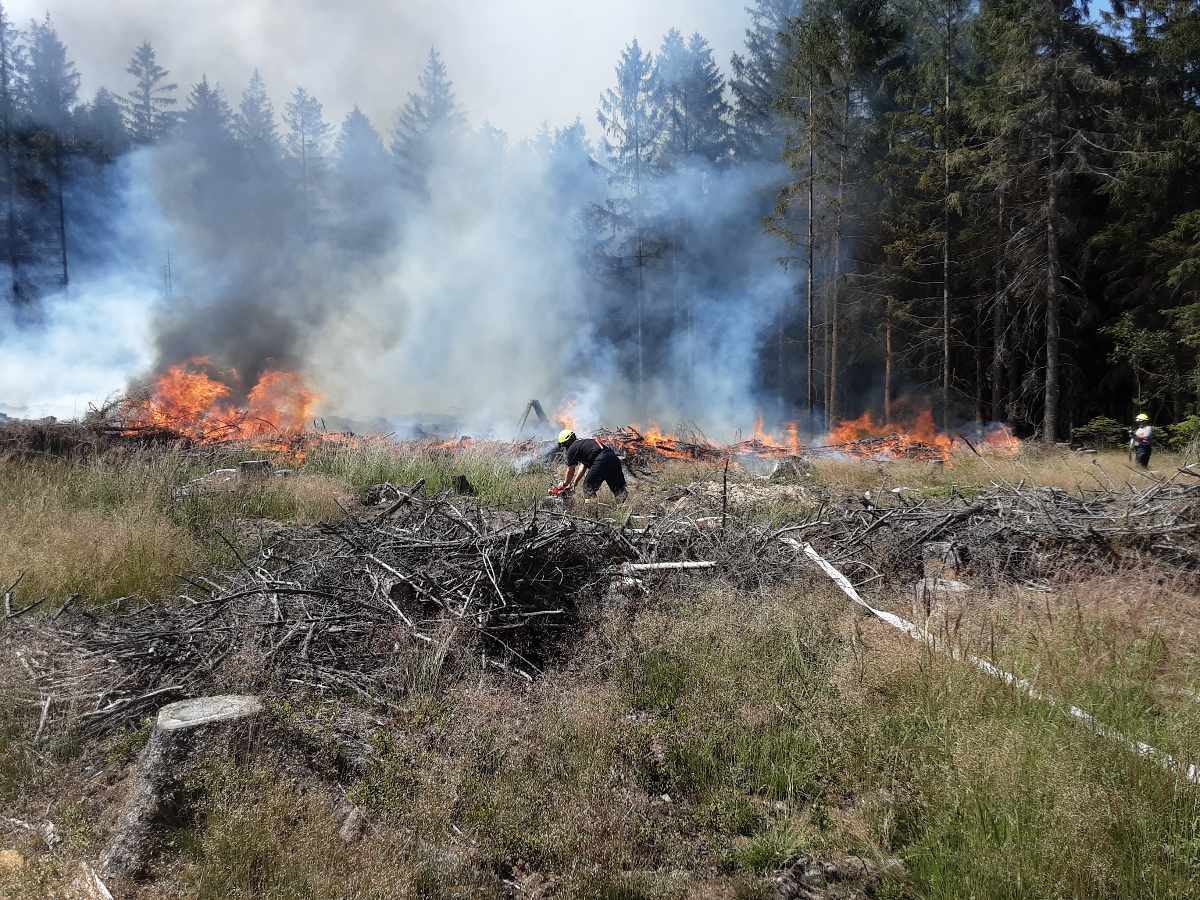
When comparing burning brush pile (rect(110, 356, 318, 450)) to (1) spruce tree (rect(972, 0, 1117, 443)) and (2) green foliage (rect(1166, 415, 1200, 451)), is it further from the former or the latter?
(2) green foliage (rect(1166, 415, 1200, 451))

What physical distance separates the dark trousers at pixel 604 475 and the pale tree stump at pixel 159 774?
23.9ft

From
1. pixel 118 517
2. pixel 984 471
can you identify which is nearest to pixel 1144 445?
pixel 984 471

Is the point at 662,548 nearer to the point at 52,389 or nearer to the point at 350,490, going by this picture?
the point at 350,490

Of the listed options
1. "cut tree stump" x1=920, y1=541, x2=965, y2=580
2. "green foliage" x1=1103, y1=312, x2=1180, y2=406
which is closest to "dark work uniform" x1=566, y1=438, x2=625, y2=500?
"cut tree stump" x1=920, y1=541, x2=965, y2=580

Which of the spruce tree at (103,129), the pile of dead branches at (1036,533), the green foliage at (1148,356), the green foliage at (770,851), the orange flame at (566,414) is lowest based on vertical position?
the green foliage at (770,851)

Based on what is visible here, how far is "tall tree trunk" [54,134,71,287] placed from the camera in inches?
1064

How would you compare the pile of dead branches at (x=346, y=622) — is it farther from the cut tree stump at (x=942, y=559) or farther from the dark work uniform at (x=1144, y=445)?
the dark work uniform at (x=1144, y=445)

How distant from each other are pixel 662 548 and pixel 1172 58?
76.1ft

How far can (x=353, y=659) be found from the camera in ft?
14.5

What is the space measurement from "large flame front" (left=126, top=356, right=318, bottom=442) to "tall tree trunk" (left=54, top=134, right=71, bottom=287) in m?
8.80

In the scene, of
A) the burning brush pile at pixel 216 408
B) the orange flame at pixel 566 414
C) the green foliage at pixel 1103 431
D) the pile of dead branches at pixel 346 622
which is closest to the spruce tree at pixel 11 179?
the burning brush pile at pixel 216 408

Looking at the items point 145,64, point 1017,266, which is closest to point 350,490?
point 1017,266

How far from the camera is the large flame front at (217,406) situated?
16.6m

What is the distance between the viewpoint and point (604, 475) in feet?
34.3
